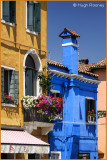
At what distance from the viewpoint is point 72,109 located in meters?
28.3

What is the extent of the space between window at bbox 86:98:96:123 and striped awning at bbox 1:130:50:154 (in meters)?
6.80

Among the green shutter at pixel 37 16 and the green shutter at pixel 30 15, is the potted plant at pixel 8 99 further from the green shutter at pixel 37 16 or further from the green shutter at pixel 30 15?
the green shutter at pixel 37 16

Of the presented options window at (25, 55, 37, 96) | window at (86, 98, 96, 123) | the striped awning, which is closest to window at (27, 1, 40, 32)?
window at (25, 55, 37, 96)

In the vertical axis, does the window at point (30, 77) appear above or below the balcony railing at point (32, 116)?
above

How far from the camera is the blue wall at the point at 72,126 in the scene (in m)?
27.6

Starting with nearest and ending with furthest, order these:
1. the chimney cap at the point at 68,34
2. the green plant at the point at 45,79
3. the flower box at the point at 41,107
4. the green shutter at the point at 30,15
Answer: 1. the flower box at the point at 41,107
2. the green shutter at the point at 30,15
3. the green plant at the point at 45,79
4. the chimney cap at the point at 68,34

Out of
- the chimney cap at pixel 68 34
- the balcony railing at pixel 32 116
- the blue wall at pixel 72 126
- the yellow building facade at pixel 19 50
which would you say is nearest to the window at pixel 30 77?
the yellow building facade at pixel 19 50

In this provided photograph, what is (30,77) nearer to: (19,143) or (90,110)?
(19,143)

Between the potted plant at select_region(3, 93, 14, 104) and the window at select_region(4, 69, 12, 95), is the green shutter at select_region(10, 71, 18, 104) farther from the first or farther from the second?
the potted plant at select_region(3, 93, 14, 104)

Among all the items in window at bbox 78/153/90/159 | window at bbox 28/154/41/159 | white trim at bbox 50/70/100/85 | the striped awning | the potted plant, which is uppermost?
white trim at bbox 50/70/100/85

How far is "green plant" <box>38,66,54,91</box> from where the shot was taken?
26.0 metres

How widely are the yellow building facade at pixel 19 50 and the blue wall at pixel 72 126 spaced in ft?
4.34

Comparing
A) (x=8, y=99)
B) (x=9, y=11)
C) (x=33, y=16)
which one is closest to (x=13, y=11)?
(x=9, y=11)

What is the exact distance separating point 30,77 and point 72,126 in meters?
4.09
